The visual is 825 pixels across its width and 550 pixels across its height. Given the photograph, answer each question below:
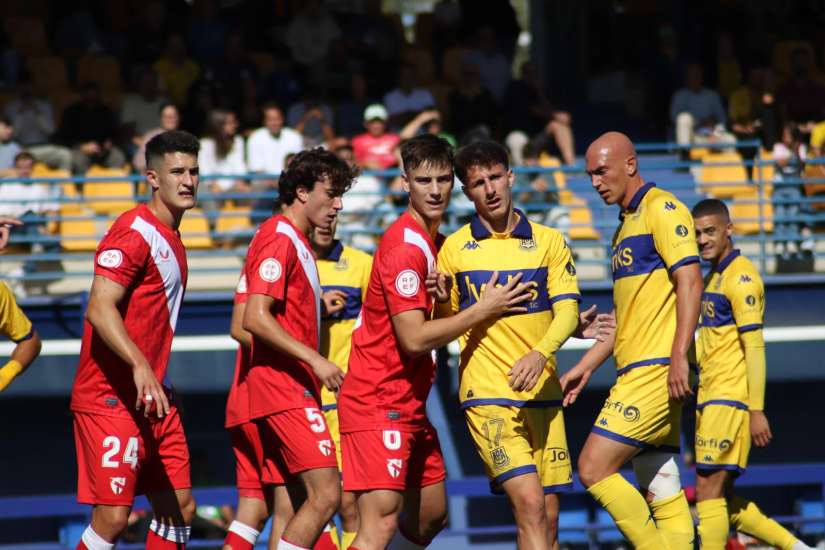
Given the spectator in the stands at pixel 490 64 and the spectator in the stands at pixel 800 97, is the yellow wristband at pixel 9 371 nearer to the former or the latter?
the spectator in the stands at pixel 490 64

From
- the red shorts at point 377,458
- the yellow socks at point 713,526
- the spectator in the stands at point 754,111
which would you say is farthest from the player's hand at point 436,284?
the spectator in the stands at point 754,111

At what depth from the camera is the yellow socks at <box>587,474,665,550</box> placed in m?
4.99

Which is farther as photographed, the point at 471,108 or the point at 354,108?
the point at 354,108

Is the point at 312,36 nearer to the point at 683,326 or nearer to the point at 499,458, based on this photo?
the point at 683,326

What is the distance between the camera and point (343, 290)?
6617 millimetres

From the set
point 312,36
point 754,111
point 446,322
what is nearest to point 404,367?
point 446,322

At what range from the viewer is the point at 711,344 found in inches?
260

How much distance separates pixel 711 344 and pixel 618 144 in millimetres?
2016

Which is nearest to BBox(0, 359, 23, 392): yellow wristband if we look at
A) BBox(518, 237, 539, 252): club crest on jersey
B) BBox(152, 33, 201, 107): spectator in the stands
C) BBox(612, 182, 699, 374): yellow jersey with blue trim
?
BBox(518, 237, 539, 252): club crest on jersey

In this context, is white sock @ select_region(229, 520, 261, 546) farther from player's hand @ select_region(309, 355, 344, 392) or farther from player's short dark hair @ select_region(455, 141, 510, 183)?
player's short dark hair @ select_region(455, 141, 510, 183)

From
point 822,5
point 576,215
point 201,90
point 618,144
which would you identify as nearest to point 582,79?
point 822,5

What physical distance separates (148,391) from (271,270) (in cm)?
85

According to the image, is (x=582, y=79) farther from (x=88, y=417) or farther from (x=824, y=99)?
(x=88, y=417)

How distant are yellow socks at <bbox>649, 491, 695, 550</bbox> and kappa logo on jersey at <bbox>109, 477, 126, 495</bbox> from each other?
9.38 feet
